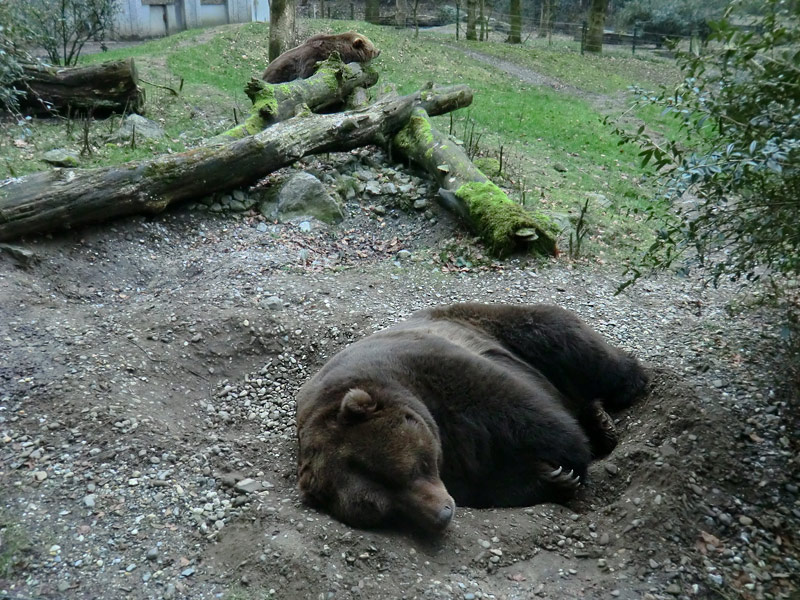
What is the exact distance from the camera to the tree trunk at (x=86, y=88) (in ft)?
39.7

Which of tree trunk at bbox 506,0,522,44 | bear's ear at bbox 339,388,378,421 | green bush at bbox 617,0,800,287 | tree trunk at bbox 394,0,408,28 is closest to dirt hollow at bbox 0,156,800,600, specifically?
bear's ear at bbox 339,388,378,421

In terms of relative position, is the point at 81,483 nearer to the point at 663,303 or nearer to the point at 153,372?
the point at 153,372

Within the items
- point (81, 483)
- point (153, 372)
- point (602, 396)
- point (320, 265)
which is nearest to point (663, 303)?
point (602, 396)

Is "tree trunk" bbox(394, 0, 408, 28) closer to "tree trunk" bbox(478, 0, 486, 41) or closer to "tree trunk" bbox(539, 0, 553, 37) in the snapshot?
"tree trunk" bbox(478, 0, 486, 41)

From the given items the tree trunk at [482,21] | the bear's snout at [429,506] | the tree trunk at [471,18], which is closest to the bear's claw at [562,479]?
the bear's snout at [429,506]

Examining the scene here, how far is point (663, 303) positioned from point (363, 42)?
11.3 metres

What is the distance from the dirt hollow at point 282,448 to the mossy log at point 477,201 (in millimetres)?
462

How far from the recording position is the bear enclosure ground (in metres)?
4.06

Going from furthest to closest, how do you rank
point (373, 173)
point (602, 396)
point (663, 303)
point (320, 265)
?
point (373, 173) → point (320, 265) → point (663, 303) → point (602, 396)

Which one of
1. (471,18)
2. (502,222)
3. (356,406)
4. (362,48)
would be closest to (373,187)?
(502,222)

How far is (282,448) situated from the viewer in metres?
5.47

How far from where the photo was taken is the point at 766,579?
13.3 ft

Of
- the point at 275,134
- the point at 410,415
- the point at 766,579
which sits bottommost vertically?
the point at 766,579

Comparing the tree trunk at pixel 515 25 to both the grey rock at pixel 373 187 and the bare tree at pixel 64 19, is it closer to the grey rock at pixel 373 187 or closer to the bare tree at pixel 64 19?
the bare tree at pixel 64 19
